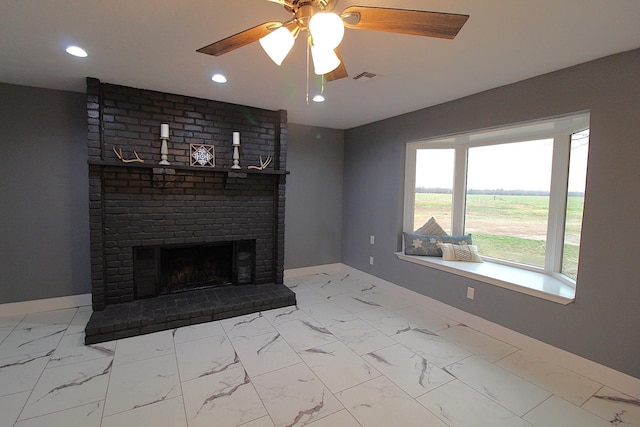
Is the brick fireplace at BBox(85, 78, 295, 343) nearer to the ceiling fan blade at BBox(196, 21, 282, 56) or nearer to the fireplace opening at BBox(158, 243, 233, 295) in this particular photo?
the fireplace opening at BBox(158, 243, 233, 295)

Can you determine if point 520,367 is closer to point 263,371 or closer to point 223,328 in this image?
point 263,371

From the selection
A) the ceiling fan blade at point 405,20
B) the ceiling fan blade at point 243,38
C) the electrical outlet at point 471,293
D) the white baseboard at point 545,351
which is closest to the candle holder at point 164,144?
the ceiling fan blade at point 243,38

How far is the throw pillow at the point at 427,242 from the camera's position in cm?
381

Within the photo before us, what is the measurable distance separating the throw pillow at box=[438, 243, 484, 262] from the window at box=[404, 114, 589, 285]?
0.69 feet

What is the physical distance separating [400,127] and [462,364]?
2784mm

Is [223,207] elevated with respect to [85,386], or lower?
elevated

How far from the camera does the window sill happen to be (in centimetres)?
259

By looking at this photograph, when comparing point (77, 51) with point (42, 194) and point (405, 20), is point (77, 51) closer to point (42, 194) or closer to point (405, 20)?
point (42, 194)

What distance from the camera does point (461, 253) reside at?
143 inches

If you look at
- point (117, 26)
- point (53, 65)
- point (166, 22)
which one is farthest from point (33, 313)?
point (166, 22)

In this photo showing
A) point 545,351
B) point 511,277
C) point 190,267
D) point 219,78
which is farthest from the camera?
point 190,267

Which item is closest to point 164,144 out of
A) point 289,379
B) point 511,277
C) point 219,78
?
point 219,78

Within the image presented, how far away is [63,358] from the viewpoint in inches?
96.1

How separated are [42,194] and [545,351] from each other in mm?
5023
